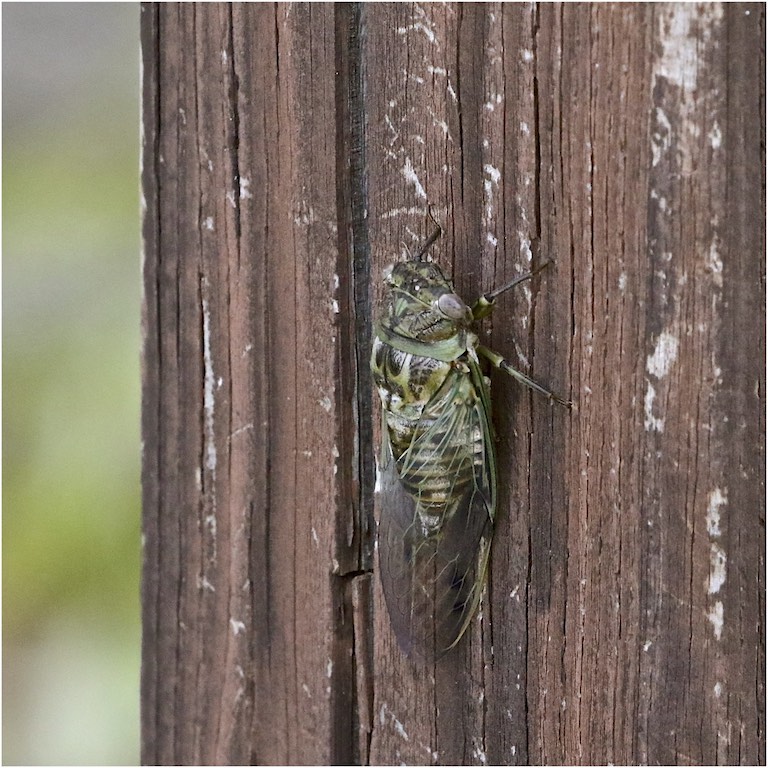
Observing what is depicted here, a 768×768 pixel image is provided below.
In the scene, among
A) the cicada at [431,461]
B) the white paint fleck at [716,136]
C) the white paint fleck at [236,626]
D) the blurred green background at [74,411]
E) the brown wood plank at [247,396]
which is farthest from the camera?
the blurred green background at [74,411]

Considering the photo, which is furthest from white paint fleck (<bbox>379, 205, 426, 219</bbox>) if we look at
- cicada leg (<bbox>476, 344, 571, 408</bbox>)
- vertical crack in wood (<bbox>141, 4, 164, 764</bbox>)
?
vertical crack in wood (<bbox>141, 4, 164, 764</bbox>)

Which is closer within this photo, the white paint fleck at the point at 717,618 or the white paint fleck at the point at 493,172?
the white paint fleck at the point at 717,618

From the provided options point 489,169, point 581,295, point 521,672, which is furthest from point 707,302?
point 521,672

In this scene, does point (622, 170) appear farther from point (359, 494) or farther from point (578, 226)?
point (359, 494)

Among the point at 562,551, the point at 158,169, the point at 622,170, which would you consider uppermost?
the point at 158,169

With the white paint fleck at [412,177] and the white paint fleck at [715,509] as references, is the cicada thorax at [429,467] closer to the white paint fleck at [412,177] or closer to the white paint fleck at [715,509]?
the white paint fleck at [412,177]

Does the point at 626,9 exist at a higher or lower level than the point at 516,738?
higher

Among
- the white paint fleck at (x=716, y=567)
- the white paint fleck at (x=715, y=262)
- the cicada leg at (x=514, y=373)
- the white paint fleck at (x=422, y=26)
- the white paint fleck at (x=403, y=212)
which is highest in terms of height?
the white paint fleck at (x=422, y=26)

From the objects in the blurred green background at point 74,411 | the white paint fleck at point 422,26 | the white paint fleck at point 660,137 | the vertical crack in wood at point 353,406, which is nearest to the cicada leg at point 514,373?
the vertical crack in wood at point 353,406
